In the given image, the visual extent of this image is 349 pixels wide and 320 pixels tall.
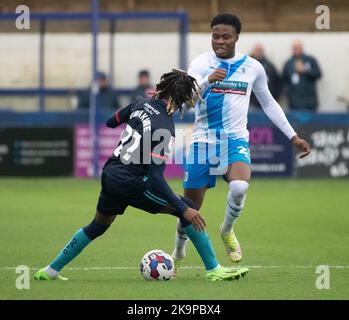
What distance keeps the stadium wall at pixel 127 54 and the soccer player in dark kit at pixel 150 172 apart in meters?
14.4

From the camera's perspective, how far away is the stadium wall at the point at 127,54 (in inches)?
960

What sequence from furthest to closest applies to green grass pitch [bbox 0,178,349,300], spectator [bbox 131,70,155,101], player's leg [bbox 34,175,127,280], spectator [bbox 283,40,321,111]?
spectator [bbox 283,40,321,111] → spectator [bbox 131,70,155,101] → player's leg [bbox 34,175,127,280] → green grass pitch [bbox 0,178,349,300]

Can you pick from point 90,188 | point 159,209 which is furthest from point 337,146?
point 159,209

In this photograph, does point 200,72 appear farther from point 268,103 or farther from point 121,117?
point 121,117

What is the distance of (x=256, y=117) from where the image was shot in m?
23.2

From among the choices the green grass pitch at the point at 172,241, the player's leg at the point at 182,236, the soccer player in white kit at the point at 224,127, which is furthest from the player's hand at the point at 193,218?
the soccer player in white kit at the point at 224,127

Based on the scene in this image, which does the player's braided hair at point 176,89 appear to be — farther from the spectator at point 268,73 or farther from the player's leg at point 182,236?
the spectator at point 268,73

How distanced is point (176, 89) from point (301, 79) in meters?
14.8

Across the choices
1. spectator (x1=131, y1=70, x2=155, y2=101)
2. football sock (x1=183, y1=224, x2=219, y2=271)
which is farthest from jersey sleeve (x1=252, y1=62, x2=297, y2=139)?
spectator (x1=131, y1=70, x2=155, y2=101)

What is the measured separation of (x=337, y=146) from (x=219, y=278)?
13385 millimetres

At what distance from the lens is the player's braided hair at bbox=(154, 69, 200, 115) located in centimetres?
991

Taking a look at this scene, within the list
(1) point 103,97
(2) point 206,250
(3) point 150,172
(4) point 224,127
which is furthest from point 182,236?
(1) point 103,97

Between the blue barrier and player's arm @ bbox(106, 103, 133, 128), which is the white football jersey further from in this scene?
the blue barrier

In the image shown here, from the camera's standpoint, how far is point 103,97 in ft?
78.5
